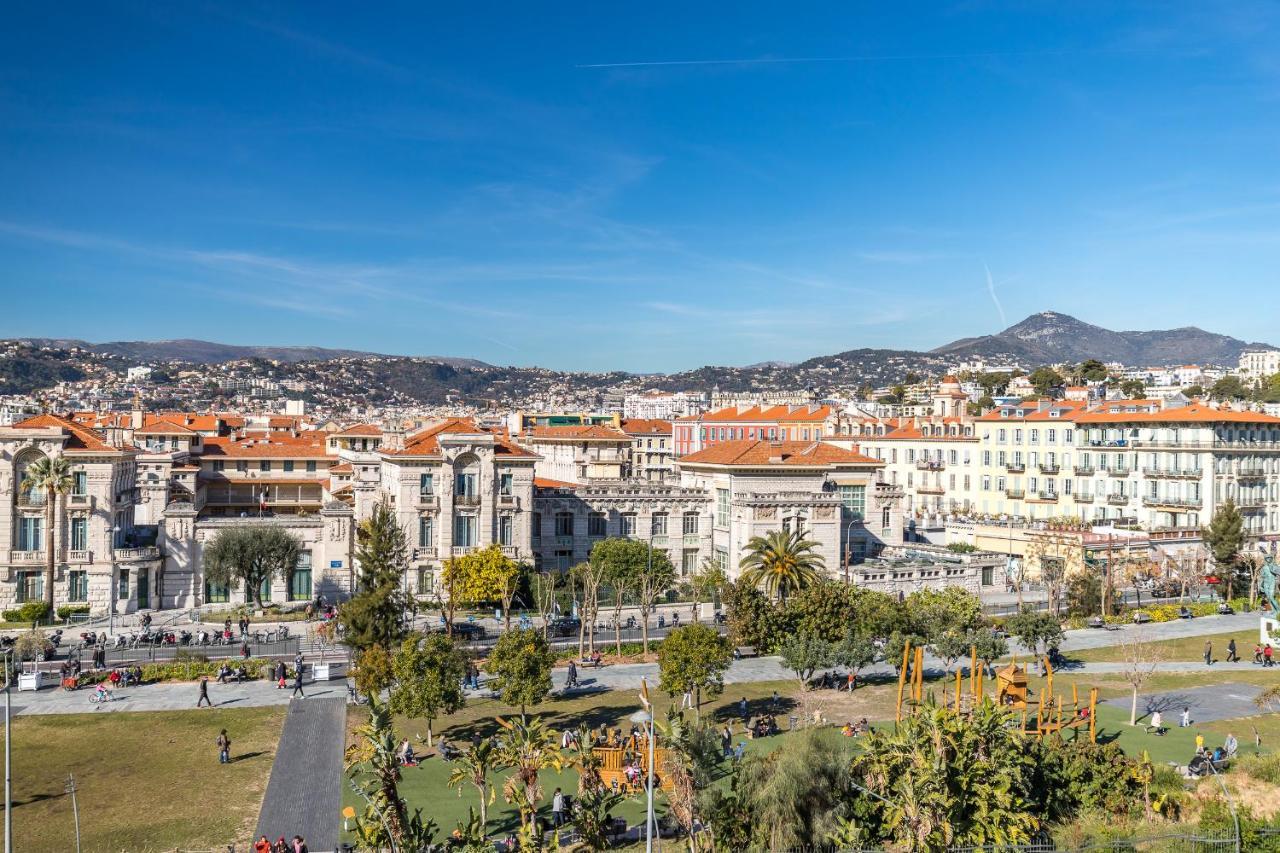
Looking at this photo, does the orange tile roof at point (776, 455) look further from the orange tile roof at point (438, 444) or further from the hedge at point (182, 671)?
the hedge at point (182, 671)

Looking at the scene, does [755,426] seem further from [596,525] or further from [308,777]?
[308,777]

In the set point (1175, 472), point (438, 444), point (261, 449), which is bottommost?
point (1175, 472)

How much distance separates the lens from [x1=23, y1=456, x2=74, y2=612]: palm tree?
1954 inches

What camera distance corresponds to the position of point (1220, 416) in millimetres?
70375

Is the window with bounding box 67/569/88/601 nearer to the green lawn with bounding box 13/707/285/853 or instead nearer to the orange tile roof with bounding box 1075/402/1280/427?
the green lawn with bounding box 13/707/285/853

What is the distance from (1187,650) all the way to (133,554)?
49.5 metres

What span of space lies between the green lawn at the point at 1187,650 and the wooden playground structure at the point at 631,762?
963 inches

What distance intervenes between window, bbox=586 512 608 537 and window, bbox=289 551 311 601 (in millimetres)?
15774

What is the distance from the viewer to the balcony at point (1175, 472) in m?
70.9

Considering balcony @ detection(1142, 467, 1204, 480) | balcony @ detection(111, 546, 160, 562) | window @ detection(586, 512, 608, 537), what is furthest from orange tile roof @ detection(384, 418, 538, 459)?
balcony @ detection(1142, 467, 1204, 480)

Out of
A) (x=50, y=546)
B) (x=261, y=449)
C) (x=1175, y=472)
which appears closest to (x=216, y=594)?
(x=50, y=546)

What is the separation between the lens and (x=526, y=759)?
2484 cm

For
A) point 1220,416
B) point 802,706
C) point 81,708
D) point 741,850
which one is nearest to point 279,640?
point 81,708

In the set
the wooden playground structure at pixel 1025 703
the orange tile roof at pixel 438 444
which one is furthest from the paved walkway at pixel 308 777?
the orange tile roof at pixel 438 444
